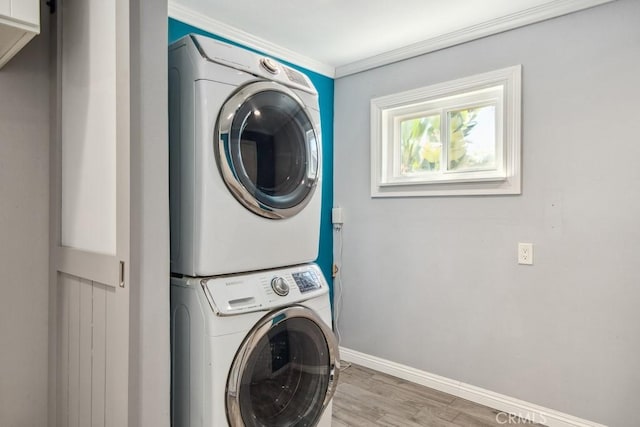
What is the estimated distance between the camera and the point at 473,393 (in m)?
2.41

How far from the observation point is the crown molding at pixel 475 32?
6.80 ft

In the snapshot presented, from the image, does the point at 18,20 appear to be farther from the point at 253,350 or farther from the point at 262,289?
the point at 253,350

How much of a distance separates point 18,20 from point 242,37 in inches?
62.7

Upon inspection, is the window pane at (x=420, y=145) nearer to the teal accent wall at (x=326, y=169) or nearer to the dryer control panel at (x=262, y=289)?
the teal accent wall at (x=326, y=169)

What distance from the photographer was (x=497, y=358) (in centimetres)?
233

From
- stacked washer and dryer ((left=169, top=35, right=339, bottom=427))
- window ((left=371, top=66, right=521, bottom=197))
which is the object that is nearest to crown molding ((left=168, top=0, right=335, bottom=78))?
window ((left=371, top=66, right=521, bottom=197))

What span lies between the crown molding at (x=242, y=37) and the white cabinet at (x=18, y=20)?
45.9 inches

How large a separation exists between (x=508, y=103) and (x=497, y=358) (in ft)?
5.12

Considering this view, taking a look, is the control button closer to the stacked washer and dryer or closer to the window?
the stacked washer and dryer

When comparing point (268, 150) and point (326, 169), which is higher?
point (326, 169)

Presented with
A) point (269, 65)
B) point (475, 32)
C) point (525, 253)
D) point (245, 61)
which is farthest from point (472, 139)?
point (245, 61)

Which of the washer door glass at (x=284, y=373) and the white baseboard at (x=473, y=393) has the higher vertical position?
the washer door glass at (x=284, y=373)

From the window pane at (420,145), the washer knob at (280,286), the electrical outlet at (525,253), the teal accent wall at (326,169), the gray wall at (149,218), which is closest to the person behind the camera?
the gray wall at (149,218)

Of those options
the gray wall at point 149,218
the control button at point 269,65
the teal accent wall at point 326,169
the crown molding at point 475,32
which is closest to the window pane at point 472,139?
the crown molding at point 475,32
